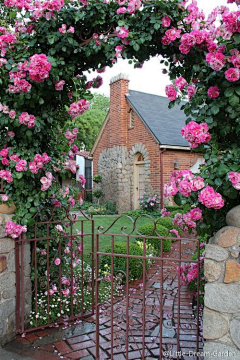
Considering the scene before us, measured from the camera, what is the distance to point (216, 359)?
204 cm

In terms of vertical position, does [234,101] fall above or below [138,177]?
above

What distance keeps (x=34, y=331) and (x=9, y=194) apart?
55.2 inches

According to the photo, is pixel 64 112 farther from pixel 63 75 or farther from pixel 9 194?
pixel 9 194

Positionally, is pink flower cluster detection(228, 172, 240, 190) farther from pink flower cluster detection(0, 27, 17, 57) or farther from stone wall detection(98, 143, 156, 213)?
stone wall detection(98, 143, 156, 213)

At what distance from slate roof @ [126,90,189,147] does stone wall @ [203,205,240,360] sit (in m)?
9.35

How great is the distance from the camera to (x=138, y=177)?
1295cm

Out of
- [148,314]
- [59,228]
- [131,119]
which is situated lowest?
[148,314]

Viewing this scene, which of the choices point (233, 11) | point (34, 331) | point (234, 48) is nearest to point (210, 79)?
point (234, 48)

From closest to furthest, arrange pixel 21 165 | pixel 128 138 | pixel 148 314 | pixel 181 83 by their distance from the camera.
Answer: pixel 181 83, pixel 21 165, pixel 148 314, pixel 128 138

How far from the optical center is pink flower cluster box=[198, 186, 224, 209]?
197cm

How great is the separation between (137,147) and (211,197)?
10.7 m

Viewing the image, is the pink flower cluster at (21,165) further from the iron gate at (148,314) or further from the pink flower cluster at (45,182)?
the iron gate at (148,314)

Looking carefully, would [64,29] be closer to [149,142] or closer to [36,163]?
[36,163]

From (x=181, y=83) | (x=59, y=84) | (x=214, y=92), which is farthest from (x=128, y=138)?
(x=214, y=92)
